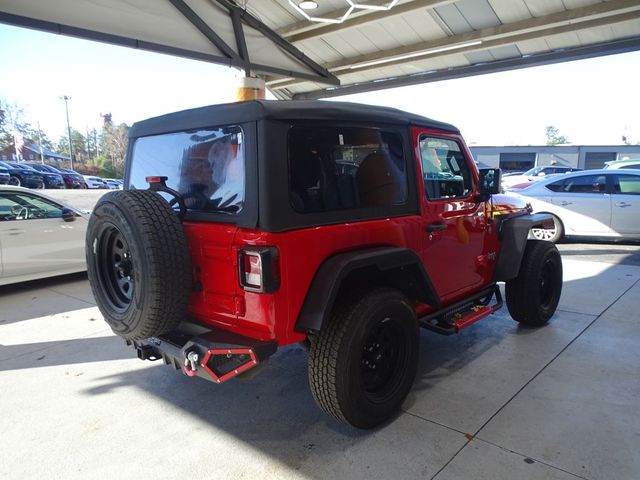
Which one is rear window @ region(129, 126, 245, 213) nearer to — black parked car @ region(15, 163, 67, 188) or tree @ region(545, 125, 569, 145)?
black parked car @ region(15, 163, 67, 188)

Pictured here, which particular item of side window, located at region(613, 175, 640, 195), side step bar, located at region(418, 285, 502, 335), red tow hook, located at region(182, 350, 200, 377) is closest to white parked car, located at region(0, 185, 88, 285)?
red tow hook, located at region(182, 350, 200, 377)

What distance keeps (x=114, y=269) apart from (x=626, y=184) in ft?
31.7

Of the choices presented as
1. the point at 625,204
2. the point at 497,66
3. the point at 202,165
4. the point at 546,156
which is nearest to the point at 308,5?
the point at 497,66

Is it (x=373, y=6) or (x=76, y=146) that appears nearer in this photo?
(x=373, y=6)

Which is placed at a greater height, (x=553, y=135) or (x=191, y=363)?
(x=553, y=135)

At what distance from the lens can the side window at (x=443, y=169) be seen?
10.7 ft

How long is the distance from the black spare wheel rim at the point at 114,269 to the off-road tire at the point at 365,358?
3.84 feet

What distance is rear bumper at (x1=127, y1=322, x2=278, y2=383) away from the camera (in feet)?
7.48

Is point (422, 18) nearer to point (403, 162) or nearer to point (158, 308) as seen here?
point (403, 162)

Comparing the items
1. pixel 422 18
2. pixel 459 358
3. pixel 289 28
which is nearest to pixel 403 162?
pixel 459 358

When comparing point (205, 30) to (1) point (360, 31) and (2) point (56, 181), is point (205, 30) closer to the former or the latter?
(1) point (360, 31)

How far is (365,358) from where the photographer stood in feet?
9.00

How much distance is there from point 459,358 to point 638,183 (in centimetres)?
741

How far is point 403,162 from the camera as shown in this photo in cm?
304
